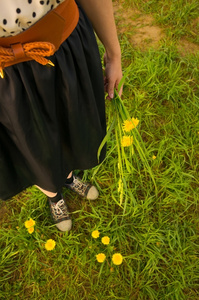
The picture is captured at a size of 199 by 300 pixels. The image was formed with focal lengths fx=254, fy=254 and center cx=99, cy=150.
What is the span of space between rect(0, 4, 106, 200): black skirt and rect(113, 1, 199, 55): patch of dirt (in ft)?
4.22

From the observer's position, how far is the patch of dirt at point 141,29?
2047mm

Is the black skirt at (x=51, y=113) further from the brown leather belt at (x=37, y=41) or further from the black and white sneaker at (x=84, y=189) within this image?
the black and white sneaker at (x=84, y=189)

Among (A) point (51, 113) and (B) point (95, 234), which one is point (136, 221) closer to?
(B) point (95, 234)

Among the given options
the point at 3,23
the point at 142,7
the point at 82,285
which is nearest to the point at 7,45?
the point at 3,23

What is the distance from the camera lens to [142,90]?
1.86m

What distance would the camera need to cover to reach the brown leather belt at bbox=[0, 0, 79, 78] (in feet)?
2.12

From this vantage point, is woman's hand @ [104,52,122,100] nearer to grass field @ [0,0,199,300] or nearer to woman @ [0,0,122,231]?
woman @ [0,0,122,231]

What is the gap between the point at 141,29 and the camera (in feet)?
7.04

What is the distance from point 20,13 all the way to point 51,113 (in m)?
0.31

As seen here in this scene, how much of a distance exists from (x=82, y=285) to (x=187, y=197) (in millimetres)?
779

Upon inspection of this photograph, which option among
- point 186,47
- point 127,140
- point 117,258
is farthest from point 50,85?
point 186,47

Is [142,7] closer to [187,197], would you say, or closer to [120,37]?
[120,37]

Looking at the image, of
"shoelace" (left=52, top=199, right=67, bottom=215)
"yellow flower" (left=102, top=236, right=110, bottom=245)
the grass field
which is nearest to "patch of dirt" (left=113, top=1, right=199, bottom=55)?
the grass field

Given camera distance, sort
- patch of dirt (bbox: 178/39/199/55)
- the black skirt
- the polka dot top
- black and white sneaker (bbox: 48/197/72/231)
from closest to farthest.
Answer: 1. the polka dot top
2. the black skirt
3. black and white sneaker (bbox: 48/197/72/231)
4. patch of dirt (bbox: 178/39/199/55)
